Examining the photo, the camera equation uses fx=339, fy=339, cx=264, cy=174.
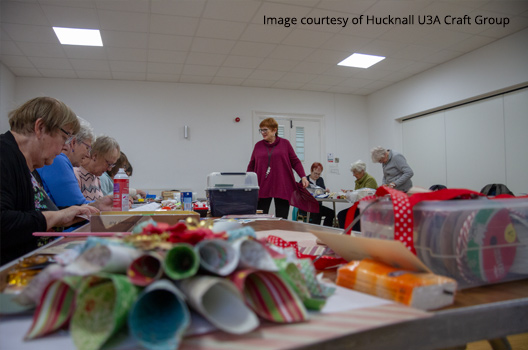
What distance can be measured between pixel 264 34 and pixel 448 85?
303cm

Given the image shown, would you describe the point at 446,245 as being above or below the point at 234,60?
below

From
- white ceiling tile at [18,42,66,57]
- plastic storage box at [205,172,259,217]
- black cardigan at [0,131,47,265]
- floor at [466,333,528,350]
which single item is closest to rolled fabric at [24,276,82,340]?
black cardigan at [0,131,47,265]

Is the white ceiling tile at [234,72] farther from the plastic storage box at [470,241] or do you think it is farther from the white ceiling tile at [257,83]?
the plastic storage box at [470,241]

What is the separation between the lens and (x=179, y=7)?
3.55m

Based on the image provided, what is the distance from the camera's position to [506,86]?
4.34 meters

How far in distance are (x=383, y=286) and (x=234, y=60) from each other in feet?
16.3

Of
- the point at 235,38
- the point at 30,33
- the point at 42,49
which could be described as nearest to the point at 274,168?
the point at 235,38

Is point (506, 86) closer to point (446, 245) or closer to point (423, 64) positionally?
point (423, 64)

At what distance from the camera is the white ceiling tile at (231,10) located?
3506mm

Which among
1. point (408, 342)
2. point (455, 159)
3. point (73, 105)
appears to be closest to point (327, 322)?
point (408, 342)

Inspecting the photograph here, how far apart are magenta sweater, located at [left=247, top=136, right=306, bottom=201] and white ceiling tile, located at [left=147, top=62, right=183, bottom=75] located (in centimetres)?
272

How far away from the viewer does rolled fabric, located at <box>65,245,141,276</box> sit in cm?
35

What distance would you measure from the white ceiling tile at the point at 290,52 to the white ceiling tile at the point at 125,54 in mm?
1805

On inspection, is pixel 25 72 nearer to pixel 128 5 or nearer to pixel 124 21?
pixel 124 21
